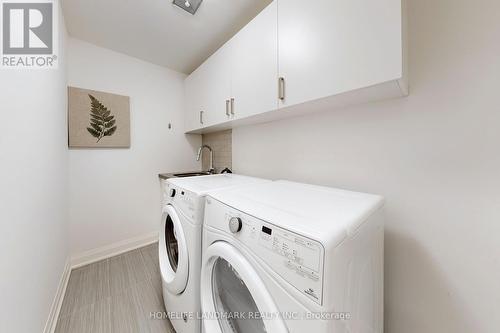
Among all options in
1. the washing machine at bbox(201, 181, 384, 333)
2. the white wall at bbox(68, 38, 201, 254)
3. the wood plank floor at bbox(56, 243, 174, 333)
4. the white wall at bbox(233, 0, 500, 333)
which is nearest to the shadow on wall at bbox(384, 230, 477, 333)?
the white wall at bbox(233, 0, 500, 333)

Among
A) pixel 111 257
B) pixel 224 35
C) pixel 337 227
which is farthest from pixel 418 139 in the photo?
pixel 111 257

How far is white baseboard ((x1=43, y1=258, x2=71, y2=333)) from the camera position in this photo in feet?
3.70

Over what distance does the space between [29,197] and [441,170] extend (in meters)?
1.91

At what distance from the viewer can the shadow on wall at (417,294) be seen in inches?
30.7

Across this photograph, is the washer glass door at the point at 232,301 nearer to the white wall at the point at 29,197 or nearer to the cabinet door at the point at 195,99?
the white wall at the point at 29,197

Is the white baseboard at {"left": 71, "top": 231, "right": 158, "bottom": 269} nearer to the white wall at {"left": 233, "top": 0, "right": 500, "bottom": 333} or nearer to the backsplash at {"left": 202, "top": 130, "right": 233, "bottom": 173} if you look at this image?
the backsplash at {"left": 202, "top": 130, "right": 233, "bottom": 173}

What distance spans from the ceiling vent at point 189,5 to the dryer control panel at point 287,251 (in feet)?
5.19

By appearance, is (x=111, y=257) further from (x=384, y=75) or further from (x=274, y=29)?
(x=384, y=75)

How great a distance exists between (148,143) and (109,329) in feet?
5.64

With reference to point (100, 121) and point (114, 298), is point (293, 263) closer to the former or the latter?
point (114, 298)

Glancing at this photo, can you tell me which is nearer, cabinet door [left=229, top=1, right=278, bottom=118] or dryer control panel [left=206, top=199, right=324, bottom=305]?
dryer control panel [left=206, top=199, right=324, bottom=305]

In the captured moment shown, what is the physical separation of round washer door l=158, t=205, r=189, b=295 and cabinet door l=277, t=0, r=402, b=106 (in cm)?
95

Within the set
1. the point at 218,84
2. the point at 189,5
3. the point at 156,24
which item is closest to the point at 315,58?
the point at 218,84

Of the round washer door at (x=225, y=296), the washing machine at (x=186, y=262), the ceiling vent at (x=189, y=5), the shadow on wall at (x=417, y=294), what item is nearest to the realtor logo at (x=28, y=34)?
the ceiling vent at (x=189, y=5)
